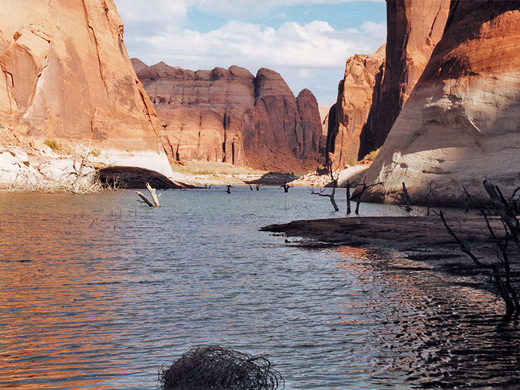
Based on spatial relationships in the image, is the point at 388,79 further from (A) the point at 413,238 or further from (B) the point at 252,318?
(B) the point at 252,318

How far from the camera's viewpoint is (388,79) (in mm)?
136125

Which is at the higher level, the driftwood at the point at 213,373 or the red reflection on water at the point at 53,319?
the driftwood at the point at 213,373

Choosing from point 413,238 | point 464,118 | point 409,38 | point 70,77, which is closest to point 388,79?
point 409,38

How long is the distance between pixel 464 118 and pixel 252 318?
42383mm

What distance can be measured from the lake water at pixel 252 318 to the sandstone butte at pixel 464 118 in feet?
94.8

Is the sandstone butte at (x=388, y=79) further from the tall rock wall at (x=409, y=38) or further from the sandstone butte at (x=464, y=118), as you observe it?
the sandstone butte at (x=464, y=118)

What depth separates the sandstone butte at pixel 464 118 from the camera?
45562 millimetres

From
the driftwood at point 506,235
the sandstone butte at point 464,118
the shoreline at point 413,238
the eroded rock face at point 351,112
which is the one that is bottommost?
the shoreline at point 413,238

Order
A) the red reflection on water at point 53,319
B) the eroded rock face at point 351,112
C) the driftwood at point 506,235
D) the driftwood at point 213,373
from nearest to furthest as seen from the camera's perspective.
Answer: the driftwood at point 213,373 → the red reflection on water at point 53,319 → the driftwood at point 506,235 → the eroded rock face at point 351,112

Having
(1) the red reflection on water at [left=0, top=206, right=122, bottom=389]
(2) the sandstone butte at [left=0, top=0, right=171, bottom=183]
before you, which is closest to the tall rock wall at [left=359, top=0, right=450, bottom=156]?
(2) the sandstone butte at [left=0, top=0, right=171, bottom=183]

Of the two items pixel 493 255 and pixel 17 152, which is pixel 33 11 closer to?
pixel 17 152

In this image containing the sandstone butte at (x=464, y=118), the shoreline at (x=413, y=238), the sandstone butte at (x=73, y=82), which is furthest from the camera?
the sandstone butte at (x=73, y=82)

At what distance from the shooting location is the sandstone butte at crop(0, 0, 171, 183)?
8538 centimetres

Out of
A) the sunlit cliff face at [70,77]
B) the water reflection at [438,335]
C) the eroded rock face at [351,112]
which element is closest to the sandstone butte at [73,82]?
the sunlit cliff face at [70,77]
